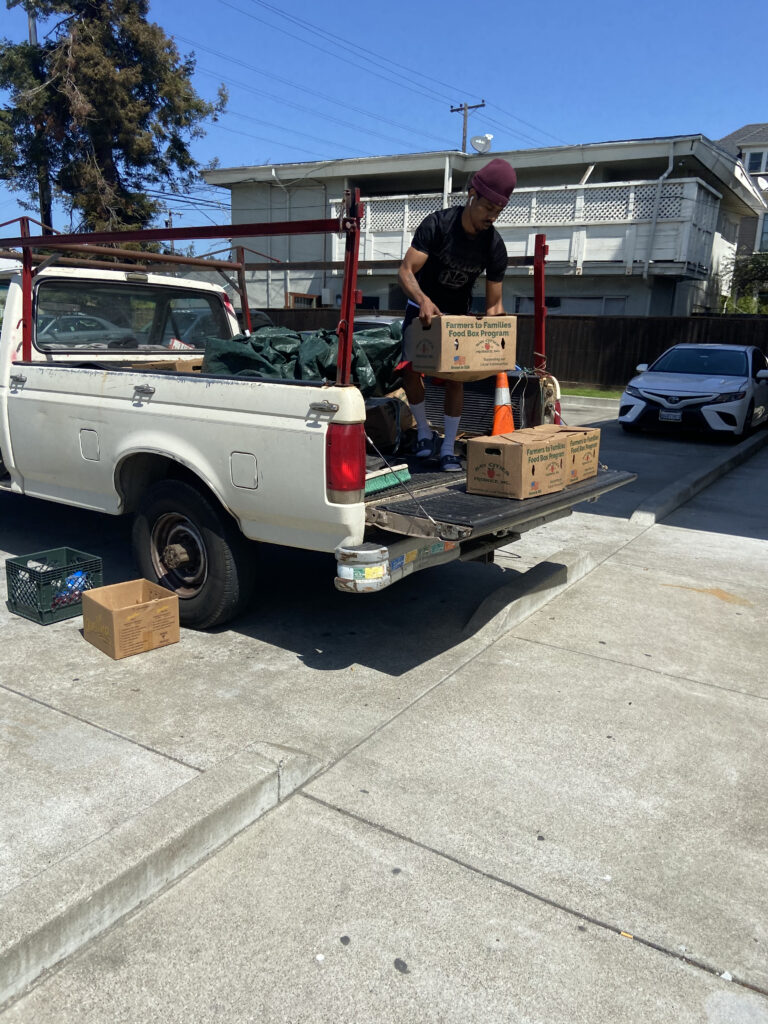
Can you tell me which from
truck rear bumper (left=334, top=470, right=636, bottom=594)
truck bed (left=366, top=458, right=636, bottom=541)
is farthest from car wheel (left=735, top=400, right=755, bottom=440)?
truck rear bumper (left=334, top=470, right=636, bottom=594)

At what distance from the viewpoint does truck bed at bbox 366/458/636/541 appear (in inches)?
156

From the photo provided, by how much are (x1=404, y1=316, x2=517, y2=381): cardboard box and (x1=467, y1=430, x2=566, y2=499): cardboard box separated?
19.6 inches

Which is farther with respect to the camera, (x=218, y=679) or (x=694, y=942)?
(x=218, y=679)

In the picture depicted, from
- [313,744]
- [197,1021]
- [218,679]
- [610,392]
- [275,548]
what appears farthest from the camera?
[610,392]

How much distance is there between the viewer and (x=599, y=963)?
8.16 feet

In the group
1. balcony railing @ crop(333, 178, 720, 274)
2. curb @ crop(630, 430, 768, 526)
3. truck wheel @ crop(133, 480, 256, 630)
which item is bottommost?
curb @ crop(630, 430, 768, 526)

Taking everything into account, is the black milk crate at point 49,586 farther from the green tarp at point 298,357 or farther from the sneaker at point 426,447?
the sneaker at point 426,447

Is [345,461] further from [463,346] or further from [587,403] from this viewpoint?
[587,403]

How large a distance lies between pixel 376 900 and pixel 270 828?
0.53 meters

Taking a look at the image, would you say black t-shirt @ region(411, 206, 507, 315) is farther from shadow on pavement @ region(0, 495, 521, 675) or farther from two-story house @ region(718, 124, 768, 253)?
two-story house @ region(718, 124, 768, 253)

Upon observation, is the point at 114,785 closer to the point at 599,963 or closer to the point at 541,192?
the point at 599,963

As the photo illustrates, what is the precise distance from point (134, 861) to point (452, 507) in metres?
2.33

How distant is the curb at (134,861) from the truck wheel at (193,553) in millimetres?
1393

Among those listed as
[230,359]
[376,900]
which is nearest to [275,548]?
[230,359]
